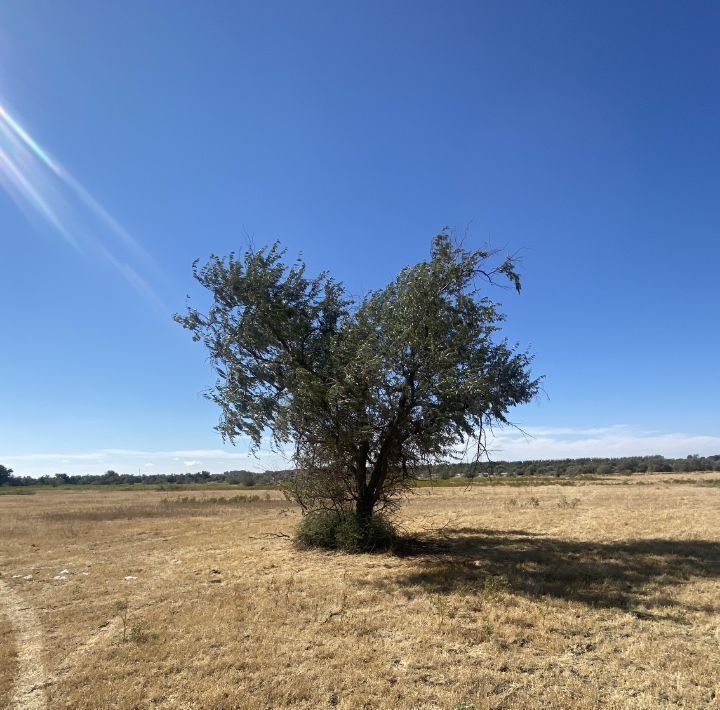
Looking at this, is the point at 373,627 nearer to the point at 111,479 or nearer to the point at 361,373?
the point at 361,373

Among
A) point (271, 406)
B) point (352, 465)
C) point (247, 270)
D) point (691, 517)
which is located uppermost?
point (247, 270)

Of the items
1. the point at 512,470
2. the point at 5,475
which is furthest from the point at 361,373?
the point at 5,475

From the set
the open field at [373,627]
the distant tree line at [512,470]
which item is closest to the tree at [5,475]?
the distant tree line at [512,470]

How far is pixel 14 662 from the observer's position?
847 cm

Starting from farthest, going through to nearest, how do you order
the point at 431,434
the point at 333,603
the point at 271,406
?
1. the point at 271,406
2. the point at 431,434
3. the point at 333,603

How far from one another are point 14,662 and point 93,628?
1956 millimetres

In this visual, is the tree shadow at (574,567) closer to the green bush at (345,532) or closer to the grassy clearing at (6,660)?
the green bush at (345,532)

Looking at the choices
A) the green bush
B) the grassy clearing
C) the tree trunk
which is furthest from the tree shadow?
the grassy clearing

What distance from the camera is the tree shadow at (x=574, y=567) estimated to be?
11.6 metres

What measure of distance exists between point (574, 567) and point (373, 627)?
7424 millimetres

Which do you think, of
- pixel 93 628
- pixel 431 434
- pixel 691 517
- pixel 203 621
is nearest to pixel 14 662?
pixel 93 628

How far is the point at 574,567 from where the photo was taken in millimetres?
14430

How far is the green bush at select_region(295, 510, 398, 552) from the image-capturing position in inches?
738

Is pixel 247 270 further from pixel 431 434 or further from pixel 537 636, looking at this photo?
pixel 537 636
